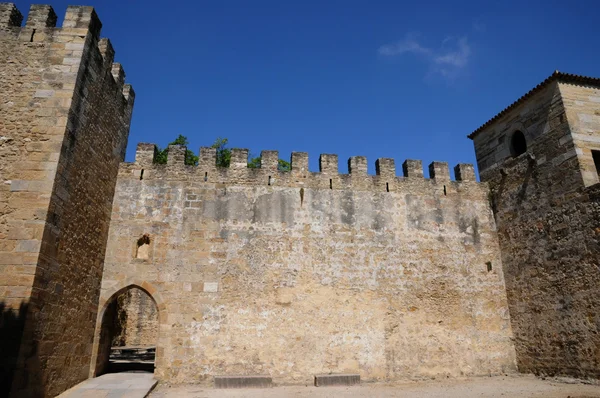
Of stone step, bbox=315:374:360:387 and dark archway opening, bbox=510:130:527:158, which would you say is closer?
stone step, bbox=315:374:360:387

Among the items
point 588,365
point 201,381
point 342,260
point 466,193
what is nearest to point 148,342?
point 201,381

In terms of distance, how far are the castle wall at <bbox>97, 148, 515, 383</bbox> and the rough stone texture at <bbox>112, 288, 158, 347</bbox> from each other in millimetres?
9530

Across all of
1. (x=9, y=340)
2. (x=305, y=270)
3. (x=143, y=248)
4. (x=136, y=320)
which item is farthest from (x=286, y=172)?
(x=136, y=320)

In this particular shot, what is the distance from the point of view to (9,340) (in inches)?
216

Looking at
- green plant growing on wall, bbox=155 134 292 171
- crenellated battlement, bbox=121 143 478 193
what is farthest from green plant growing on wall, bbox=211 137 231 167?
crenellated battlement, bbox=121 143 478 193

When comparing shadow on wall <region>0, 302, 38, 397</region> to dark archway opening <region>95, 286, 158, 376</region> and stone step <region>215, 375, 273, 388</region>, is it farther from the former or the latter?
dark archway opening <region>95, 286, 158, 376</region>

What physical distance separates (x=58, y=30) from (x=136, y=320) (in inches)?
562

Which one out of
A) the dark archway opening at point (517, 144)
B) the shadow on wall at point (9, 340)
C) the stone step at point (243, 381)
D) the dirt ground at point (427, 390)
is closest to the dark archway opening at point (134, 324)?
the stone step at point (243, 381)

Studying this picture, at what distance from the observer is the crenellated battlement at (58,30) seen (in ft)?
23.8

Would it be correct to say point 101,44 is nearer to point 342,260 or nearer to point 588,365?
point 342,260

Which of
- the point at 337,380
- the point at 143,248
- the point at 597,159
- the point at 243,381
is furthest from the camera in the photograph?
the point at 597,159

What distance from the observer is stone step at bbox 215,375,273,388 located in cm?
789

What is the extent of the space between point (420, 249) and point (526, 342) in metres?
3.26

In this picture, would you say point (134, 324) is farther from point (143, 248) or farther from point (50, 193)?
point (50, 193)
